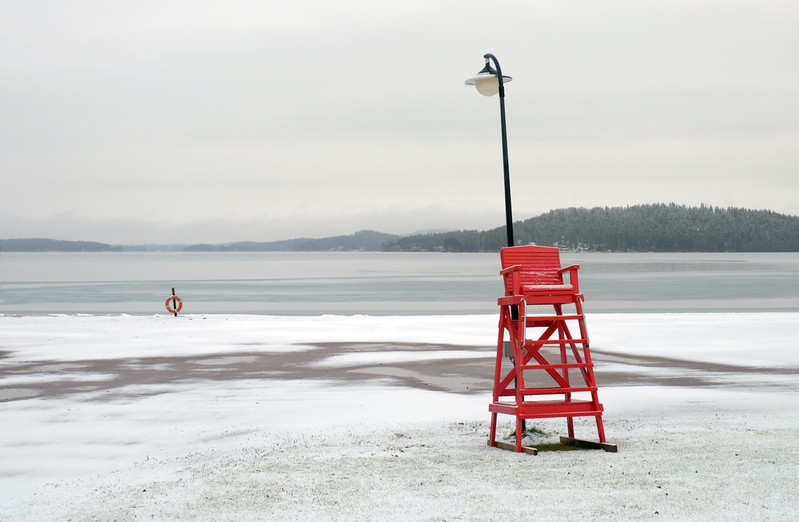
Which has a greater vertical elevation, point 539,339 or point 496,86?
point 496,86

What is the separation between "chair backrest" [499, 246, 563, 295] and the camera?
8828 millimetres

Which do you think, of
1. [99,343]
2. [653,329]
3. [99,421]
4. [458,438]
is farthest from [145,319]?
[458,438]

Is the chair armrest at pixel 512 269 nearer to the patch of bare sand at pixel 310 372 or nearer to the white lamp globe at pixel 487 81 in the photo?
the white lamp globe at pixel 487 81

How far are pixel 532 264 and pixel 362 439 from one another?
2458mm

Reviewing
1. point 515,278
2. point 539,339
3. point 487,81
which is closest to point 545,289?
point 515,278

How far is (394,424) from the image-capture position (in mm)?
10352

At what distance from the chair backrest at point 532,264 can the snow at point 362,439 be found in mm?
1583

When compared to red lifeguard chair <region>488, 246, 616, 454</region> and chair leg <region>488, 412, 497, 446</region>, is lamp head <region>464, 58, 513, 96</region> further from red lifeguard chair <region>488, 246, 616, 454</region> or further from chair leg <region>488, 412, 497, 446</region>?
chair leg <region>488, 412, 497, 446</region>

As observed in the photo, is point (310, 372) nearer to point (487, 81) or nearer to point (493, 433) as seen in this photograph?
point (487, 81)

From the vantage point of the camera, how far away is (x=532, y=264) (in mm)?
8922

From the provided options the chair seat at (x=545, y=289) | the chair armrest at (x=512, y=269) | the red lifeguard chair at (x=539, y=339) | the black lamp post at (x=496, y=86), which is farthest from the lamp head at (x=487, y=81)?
the chair seat at (x=545, y=289)

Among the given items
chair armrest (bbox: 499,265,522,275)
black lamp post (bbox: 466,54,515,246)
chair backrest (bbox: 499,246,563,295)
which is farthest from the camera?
black lamp post (bbox: 466,54,515,246)

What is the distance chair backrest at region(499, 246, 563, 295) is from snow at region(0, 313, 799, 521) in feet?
5.19

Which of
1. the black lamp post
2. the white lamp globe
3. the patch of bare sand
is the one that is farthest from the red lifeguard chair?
the patch of bare sand
